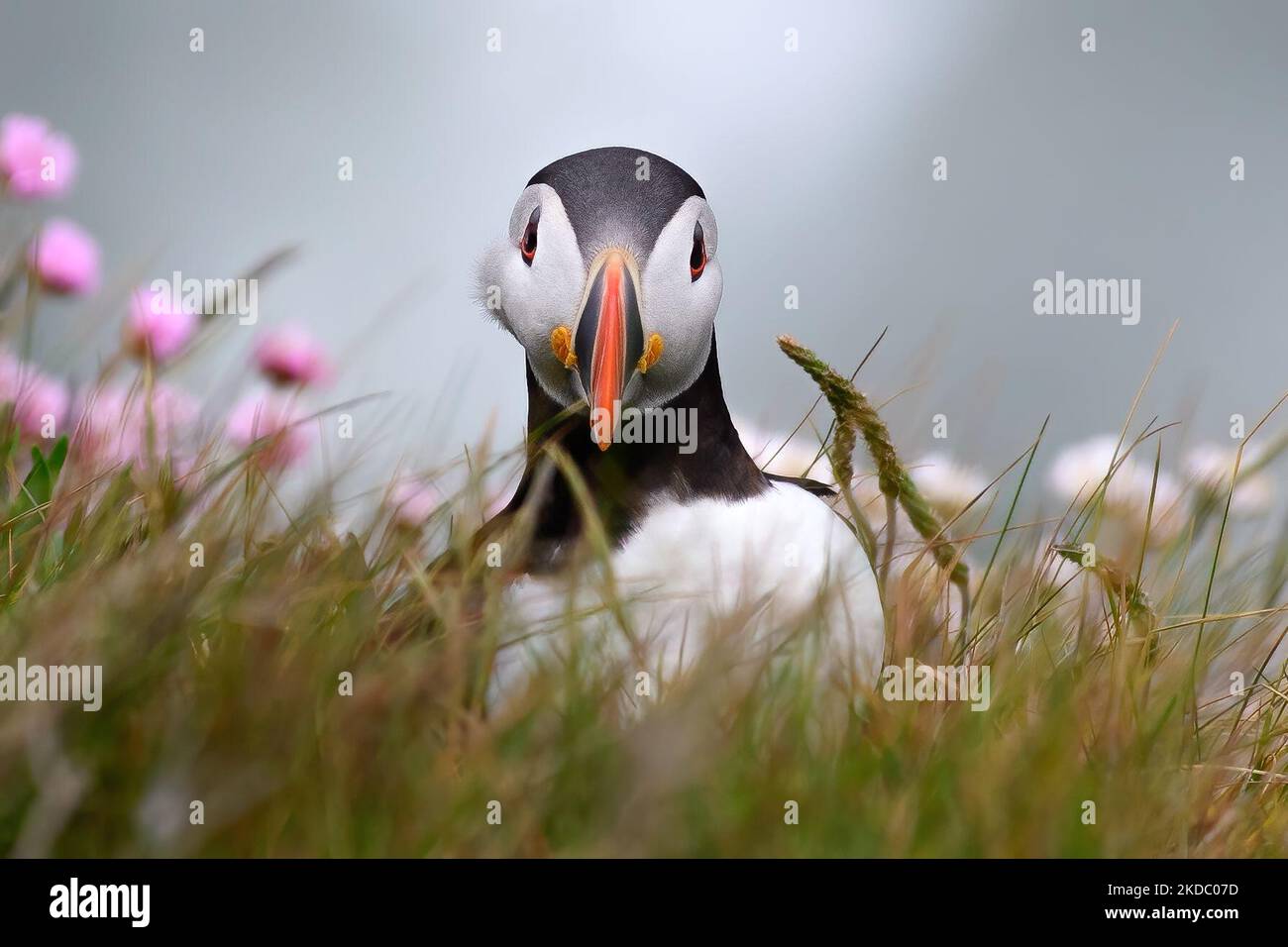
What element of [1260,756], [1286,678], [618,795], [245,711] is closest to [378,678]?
[245,711]

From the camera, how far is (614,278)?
2.50 metres

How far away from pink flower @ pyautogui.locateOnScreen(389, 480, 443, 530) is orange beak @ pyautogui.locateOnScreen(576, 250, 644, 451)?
1.17ft

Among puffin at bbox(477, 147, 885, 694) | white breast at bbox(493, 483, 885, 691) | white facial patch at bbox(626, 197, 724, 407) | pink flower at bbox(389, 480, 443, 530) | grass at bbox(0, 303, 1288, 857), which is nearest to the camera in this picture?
grass at bbox(0, 303, 1288, 857)

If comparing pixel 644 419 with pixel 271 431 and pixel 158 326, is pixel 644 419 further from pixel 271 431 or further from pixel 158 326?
pixel 158 326

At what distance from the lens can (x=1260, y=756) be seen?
95.3 inches

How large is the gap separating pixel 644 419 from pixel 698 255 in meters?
0.38

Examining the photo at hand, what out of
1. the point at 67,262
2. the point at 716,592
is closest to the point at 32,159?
the point at 67,262

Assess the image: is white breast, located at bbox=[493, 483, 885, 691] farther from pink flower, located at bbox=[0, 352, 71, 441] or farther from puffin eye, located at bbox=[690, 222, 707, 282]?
pink flower, located at bbox=[0, 352, 71, 441]

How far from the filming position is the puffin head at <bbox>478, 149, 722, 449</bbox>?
2.50 m

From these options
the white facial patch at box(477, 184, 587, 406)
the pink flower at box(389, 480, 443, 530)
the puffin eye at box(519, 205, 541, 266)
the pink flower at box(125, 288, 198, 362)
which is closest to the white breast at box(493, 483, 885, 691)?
the pink flower at box(389, 480, 443, 530)

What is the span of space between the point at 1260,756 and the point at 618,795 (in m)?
1.53
